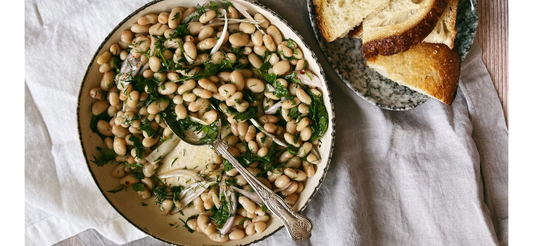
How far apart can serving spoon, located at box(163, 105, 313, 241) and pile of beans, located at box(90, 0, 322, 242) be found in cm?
5

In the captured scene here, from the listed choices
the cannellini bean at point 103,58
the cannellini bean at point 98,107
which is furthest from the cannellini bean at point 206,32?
the cannellini bean at point 98,107

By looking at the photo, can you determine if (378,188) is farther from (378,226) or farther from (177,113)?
(177,113)

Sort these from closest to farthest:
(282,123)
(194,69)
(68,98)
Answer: (194,69) → (282,123) → (68,98)

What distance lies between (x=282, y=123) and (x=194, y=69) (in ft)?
1.64

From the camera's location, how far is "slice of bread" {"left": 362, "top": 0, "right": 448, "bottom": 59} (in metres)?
1.51

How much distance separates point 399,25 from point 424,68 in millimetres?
242

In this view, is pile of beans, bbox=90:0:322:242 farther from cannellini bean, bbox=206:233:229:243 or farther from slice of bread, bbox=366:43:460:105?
slice of bread, bbox=366:43:460:105

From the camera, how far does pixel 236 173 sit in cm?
164

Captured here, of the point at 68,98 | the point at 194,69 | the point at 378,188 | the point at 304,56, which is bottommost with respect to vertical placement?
the point at 378,188

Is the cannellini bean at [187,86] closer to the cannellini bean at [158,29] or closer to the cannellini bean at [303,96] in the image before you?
the cannellini bean at [158,29]

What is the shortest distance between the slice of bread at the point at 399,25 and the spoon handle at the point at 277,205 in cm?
78

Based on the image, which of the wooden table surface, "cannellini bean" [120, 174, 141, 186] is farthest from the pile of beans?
the wooden table surface

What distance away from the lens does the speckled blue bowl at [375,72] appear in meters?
1.67
